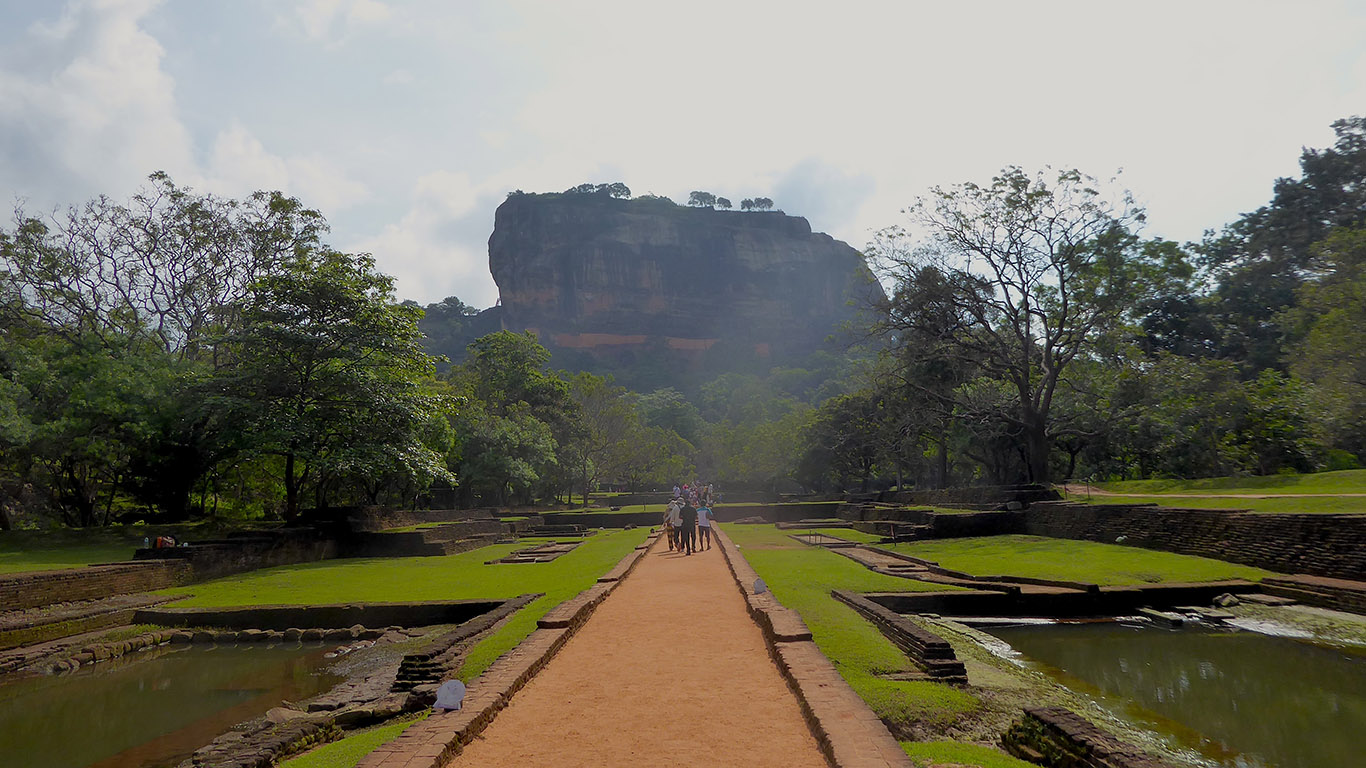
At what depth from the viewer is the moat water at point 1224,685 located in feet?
20.1

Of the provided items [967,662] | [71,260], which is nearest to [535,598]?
[967,662]

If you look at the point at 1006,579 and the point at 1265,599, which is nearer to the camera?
the point at 1265,599

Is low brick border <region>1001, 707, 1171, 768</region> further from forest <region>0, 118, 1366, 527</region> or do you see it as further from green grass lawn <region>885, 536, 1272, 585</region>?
forest <region>0, 118, 1366, 527</region>

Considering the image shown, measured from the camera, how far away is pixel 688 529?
56.0 feet

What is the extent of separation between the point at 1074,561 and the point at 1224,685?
7217 millimetres

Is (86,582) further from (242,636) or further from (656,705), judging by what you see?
(656,705)

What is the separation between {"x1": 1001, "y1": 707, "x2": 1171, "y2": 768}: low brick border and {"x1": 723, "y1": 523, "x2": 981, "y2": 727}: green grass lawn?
53cm

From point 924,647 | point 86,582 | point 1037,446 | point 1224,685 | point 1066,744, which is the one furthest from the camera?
point 1037,446

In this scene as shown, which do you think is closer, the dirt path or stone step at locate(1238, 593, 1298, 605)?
the dirt path

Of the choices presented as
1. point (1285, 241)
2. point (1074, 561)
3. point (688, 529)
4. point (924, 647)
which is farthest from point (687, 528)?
point (1285, 241)

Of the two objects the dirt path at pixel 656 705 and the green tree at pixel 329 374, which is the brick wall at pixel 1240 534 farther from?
the green tree at pixel 329 374

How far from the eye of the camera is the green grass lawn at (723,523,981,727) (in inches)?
232

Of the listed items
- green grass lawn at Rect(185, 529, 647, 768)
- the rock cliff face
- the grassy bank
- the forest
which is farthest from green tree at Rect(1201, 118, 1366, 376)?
the rock cliff face

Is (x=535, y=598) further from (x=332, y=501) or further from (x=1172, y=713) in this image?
(x=332, y=501)
